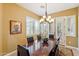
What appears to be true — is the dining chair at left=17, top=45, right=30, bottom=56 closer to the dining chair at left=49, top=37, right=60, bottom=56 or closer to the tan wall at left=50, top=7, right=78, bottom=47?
the dining chair at left=49, top=37, right=60, bottom=56

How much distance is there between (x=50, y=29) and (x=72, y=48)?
1.45ft

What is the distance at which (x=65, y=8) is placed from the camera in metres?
1.68

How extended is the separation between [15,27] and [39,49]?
1.64 ft

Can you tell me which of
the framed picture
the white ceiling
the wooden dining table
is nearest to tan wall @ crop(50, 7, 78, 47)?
the white ceiling

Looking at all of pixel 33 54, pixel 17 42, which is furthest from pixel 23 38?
pixel 33 54

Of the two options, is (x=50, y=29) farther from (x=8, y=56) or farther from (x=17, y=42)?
(x=8, y=56)

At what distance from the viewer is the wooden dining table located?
5.64 feet

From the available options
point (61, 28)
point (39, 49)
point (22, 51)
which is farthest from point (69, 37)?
point (22, 51)

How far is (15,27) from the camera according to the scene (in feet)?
5.67

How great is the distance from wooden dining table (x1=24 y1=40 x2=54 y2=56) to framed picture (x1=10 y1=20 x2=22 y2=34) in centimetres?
29

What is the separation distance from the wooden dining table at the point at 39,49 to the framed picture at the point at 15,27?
0.95ft

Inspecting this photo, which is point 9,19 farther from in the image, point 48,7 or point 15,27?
point 48,7

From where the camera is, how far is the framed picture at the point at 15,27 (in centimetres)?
169

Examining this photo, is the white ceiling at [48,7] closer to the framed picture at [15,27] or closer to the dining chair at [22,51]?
the framed picture at [15,27]
